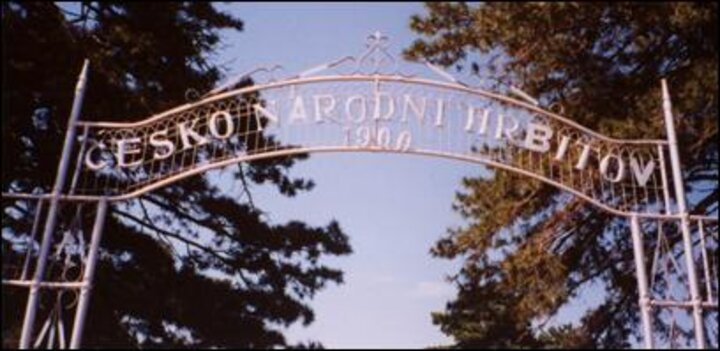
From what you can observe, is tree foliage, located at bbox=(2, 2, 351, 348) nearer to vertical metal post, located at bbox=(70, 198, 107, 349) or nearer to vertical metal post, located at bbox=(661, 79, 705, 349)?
vertical metal post, located at bbox=(70, 198, 107, 349)

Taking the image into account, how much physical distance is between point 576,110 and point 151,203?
6.09 metres

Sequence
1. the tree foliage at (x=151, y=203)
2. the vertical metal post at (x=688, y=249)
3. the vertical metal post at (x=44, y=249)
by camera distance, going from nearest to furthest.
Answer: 1. the vertical metal post at (x=44, y=249)
2. the vertical metal post at (x=688, y=249)
3. the tree foliage at (x=151, y=203)

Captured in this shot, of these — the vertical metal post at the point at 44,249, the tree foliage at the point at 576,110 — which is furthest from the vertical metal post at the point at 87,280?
the tree foliage at the point at 576,110

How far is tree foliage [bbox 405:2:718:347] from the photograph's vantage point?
788 centimetres

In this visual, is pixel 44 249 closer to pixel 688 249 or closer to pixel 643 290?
pixel 643 290

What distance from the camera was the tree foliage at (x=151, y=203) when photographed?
29.1 feet

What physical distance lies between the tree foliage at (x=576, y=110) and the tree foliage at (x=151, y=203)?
272 centimetres

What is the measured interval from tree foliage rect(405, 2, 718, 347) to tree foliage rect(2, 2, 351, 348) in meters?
2.72

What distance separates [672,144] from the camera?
666 centimetres

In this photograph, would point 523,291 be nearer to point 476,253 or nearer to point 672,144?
point 476,253

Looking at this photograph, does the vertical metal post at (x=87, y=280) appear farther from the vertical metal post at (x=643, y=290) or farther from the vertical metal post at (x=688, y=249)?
the vertical metal post at (x=688, y=249)

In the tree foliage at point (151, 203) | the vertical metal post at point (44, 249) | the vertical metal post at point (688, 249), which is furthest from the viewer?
the tree foliage at point (151, 203)

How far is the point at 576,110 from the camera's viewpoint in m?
8.73

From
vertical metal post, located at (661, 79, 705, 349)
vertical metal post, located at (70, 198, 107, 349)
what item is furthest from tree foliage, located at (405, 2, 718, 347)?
vertical metal post, located at (70, 198, 107, 349)
